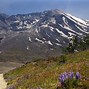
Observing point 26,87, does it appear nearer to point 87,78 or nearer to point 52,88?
point 52,88

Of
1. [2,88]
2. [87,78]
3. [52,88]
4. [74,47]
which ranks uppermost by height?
[87,78]

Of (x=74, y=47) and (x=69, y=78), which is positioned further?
(x=74, y=47)

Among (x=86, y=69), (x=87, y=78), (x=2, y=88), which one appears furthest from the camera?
(x=2, y=88)

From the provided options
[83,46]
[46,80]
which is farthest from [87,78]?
[83,46]

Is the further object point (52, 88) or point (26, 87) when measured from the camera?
point (26, 87)

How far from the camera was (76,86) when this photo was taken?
47.2 ft

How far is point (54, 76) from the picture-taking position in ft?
71.3

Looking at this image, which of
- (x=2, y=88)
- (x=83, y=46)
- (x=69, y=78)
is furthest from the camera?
(x=83, y=46)

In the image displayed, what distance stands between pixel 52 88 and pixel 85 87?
341 cm

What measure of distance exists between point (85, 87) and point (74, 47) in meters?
122

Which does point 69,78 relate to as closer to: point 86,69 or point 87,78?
point 87,78

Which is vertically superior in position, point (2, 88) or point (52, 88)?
point (52, 88)

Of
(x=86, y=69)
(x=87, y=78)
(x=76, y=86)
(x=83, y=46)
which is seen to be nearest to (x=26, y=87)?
(x=86, y=69)

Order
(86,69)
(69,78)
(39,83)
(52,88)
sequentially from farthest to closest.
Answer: (39,83) → (86,69) → (52,88) → (69,78)
